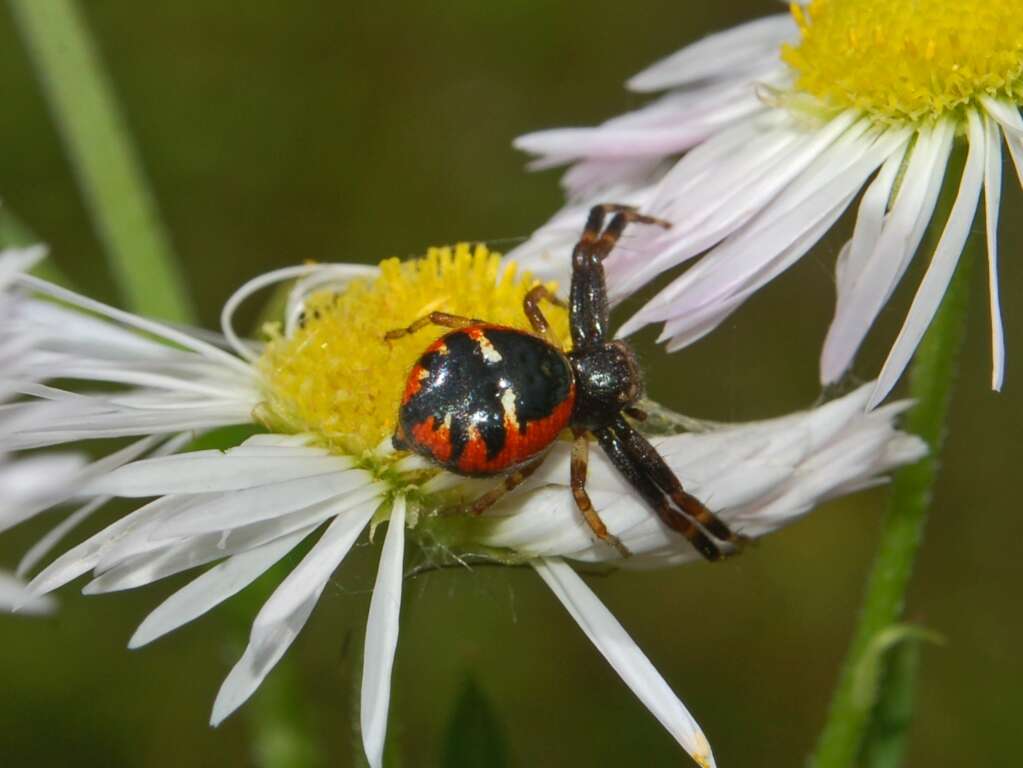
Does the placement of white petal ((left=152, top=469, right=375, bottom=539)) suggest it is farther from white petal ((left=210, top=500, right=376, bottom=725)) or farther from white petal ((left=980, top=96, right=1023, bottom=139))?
white petal ((left=980, top=96, right=1023, bottom=139))

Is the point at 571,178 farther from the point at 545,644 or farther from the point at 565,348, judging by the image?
the point at 545,644

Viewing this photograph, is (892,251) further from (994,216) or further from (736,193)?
(736,193)

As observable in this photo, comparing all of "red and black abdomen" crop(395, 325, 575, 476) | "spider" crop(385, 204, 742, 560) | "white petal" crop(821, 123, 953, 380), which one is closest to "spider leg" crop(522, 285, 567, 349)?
"spider" crop(385, 204, 742, 560)

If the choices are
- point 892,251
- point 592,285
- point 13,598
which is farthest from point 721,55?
point 13,598

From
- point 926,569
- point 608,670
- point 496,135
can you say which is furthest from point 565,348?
point 496,135

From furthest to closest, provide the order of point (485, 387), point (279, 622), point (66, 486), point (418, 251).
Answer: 1. point (418, 251)
2. point (485, 387)
3. point (279, 622)
4. point (66, 486)

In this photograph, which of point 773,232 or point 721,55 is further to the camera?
point 721,55
